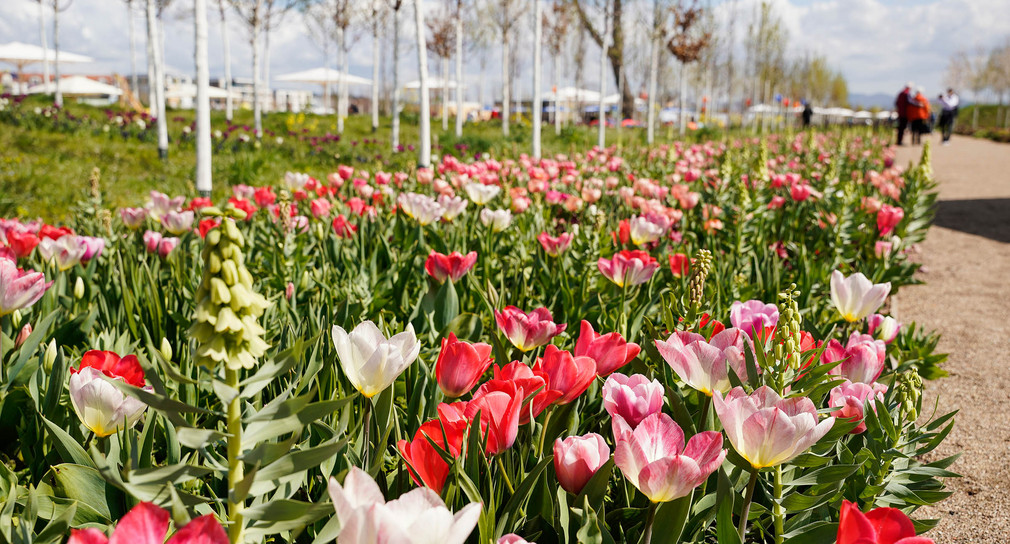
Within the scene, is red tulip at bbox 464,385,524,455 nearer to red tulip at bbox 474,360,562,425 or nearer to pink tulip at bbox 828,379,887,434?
red tulip at bbox 474,360,562,425

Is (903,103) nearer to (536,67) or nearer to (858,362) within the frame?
(536,67)

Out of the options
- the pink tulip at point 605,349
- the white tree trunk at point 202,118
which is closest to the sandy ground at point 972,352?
the pink tulip at point 605,349

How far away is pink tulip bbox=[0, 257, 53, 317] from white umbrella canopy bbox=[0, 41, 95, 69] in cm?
2808

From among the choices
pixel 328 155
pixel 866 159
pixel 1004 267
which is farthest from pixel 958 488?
pixel 328 155

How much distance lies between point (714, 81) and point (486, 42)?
44.4ft

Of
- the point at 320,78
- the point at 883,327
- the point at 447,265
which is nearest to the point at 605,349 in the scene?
the point at 447,265

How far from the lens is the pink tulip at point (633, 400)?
1142 millimetres

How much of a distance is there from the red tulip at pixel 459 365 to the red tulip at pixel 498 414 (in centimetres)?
14

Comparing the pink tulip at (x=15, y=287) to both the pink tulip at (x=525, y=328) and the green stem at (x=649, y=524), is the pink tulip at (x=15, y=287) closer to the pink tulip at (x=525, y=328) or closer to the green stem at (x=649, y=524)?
the pink tulip at (x=525, y=328)

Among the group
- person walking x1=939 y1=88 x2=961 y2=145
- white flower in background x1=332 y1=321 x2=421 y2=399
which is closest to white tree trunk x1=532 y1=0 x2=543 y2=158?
white flower in background x1=332 y1=321 x2=421 y2=399

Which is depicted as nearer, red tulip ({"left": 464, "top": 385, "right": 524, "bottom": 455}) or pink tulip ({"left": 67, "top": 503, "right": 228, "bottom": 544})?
pink tulip ({"left": 67, "top": 503, "right": 228, "bottom": 544})

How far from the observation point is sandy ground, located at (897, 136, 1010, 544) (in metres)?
1.87

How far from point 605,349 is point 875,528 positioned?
587 millimetres

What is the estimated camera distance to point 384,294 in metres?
2.66
